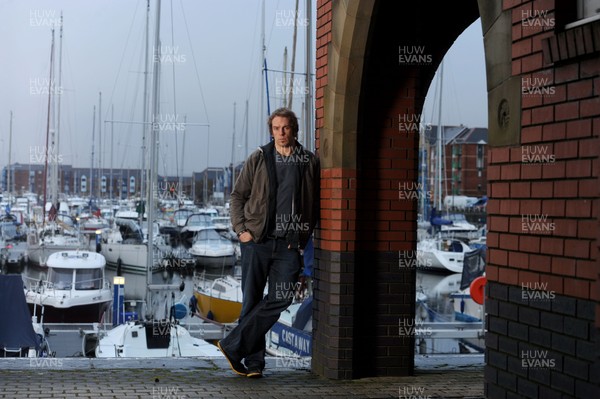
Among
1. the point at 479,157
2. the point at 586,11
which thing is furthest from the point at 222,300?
the point at 479,157

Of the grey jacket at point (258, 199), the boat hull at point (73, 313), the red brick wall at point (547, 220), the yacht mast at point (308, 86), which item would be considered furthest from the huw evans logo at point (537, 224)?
the boat hull at point (73, 313)

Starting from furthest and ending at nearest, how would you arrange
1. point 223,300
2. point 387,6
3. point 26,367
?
point 223,300 < point 26,367 < point 387,6

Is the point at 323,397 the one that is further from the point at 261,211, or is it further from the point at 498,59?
the point at 498,59

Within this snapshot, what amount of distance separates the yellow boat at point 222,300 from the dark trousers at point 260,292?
76.1ft

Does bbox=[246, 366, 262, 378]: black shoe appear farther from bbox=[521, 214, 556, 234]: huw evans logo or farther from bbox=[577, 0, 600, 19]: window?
bbox=[577, 0, 600, 19]: window

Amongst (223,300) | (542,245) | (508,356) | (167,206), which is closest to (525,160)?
(542,245)

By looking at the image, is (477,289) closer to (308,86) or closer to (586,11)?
(586,11)

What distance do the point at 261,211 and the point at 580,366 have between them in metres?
3.94

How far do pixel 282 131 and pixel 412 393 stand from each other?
237cm

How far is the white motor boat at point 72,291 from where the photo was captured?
33.4m

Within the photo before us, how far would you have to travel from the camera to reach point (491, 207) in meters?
5.27

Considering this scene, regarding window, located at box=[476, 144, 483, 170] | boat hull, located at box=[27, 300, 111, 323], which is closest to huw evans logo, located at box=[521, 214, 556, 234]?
boat hull, located at box=[27, 300, 111, 323]

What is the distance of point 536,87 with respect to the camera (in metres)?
4.80

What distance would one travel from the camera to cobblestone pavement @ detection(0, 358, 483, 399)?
7.14m
